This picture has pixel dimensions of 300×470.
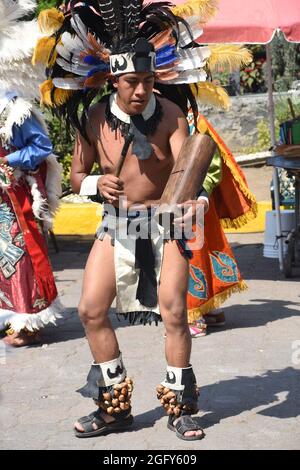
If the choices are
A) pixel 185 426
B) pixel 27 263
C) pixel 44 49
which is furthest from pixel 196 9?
pixel 27 263

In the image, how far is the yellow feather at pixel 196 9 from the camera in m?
5.11

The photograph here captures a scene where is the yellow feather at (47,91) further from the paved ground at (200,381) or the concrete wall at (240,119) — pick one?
the concrete wall at (240,119)

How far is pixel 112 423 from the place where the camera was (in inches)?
197

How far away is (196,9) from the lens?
5.11 metres

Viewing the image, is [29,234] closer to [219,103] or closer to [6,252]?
[6,252]

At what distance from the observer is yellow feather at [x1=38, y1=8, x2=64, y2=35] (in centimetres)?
497

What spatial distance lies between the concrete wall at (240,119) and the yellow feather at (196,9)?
10347 millimetres

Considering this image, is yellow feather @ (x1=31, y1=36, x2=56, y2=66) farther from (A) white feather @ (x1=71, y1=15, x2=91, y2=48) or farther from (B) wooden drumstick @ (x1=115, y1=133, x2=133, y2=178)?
(B) wooden drumstick @ (x1=115, y1=133, x2=133, y2=178)

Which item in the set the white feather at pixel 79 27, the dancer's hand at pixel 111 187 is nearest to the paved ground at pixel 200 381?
the dancer's hand at pixel 111 187

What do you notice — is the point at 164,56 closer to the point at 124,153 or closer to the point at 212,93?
the point at 124,153

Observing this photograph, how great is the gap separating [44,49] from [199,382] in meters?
2.02

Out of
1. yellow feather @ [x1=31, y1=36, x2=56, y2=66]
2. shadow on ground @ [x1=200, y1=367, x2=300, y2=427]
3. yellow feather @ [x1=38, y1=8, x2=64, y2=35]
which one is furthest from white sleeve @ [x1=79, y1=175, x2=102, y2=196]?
shadow on ground @ [x1=200, y1=367, x2=300, y2=427]

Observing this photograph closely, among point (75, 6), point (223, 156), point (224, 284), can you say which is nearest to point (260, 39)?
point (223, 156)
